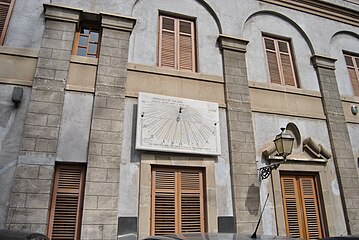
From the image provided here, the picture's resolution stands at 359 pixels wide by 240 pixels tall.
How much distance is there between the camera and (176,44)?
26.7 feet

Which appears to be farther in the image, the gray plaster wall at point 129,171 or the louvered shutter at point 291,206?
the louvered shutter at point 291,206

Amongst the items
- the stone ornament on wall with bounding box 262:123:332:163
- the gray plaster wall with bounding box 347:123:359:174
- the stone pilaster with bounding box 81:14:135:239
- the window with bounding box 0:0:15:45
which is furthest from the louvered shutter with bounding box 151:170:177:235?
the gray plaster wall with bounding box 347:123:359:174

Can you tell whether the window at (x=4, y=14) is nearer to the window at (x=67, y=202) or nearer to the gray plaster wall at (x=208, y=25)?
the gray plaster wall at (x=208, y=25)

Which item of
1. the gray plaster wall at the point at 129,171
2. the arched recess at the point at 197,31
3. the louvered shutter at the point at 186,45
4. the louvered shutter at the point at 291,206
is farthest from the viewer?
the louvered shutter at the point at 186,45

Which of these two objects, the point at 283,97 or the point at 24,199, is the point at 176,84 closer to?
the point at 283,97

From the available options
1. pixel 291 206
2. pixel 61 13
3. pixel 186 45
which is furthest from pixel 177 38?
pixel 291 206

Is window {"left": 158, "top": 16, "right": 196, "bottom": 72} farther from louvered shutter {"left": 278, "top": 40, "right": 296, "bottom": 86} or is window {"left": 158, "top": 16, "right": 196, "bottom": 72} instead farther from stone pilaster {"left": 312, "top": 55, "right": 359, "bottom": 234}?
stone pilaster {"left": 312, "top": 55, "right": 359, "bottom": 234}

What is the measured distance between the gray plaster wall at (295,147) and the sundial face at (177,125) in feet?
4.38

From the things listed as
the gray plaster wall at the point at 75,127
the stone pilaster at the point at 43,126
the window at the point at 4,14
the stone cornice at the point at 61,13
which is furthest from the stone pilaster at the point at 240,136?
the window at the point at 4,14

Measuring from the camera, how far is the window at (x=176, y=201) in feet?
20.9

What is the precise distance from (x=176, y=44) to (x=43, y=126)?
413cm

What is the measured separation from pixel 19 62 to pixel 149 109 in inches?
125

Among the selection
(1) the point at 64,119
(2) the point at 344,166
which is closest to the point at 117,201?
(1) the point at 64,119

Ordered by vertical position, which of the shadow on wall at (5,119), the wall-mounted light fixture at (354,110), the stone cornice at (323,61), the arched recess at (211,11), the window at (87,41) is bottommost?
the shadow on wall at (5,119)
